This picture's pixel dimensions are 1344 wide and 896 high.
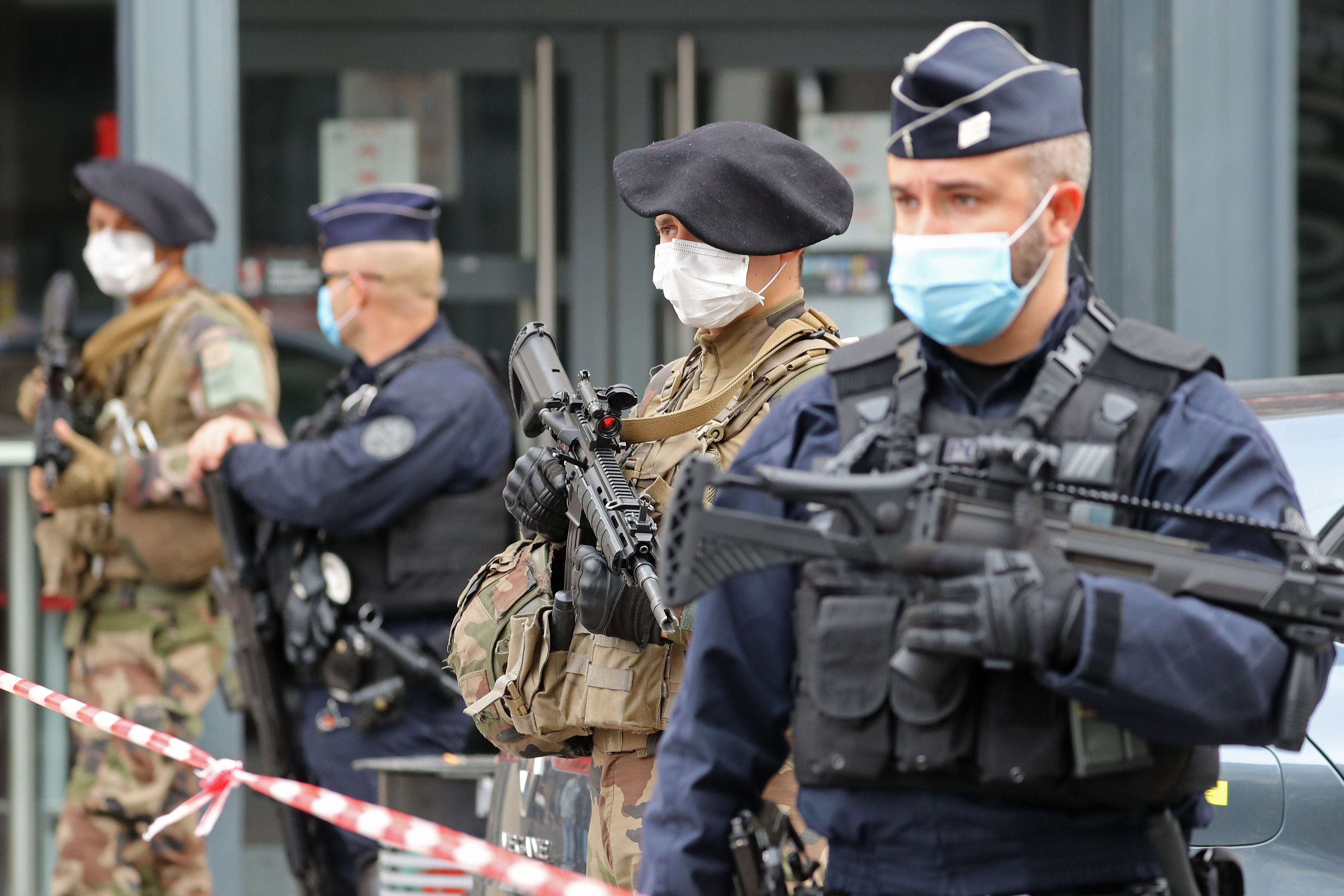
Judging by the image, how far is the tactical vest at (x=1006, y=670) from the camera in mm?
1854

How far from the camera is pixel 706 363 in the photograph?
122 inches

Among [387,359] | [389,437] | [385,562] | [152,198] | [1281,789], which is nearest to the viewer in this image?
[1281,789]

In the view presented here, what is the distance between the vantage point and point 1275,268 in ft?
17.1

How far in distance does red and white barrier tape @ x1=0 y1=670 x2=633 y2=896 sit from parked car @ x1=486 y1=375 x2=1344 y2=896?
7 cm

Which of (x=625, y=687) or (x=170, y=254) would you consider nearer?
(x=625, y=687)

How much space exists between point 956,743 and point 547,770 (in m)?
1.51

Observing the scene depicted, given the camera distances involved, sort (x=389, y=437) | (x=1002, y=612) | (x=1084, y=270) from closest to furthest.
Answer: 1. (x=1002, y=612)
2. (x=1084, y=270)
3. (x=389, y=437)

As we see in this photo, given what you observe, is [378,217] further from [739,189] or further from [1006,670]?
[1006,670]

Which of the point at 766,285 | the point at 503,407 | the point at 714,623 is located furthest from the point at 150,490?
the point at 714,623

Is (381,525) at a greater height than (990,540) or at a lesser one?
lesser

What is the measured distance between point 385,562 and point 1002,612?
10.4ft

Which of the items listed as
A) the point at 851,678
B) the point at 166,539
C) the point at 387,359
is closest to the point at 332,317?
the point at 387,359

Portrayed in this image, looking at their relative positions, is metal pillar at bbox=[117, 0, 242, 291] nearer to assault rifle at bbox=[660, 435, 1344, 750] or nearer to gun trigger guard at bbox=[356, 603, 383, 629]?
gun trigger guard at bbox=[356, 603, 383, 629]

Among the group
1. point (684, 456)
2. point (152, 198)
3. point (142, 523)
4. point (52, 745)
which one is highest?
point (152, 198)
